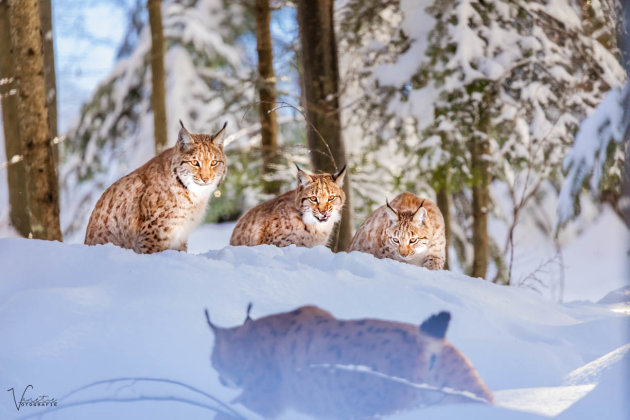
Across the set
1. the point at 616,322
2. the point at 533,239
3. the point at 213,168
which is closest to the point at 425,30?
the point at 213,168

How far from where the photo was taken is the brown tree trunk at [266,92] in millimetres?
9258

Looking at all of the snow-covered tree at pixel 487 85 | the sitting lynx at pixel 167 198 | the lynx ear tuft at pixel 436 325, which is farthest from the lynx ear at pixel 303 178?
the snow-covered tree at pixel 487 85

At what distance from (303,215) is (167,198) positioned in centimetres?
Result: 104

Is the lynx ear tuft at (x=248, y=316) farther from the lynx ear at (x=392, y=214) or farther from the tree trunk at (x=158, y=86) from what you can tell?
the tree trunk at (x=158, y=86)

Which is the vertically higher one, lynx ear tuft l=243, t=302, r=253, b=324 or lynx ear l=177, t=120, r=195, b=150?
lynx ear l=177, t=120, r=195, b=150

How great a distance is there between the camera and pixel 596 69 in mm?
7664

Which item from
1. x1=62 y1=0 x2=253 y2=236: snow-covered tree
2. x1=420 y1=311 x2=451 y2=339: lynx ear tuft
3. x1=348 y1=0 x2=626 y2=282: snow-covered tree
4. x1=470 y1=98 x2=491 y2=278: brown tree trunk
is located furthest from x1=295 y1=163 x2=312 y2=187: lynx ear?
x1=62 y1=0 x2=253 y2=236: snow-covered tree

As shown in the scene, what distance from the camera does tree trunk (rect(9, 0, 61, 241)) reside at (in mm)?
6664

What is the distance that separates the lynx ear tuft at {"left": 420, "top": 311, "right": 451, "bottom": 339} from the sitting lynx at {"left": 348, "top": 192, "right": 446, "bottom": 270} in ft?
3.59

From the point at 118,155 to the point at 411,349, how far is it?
10.1 m

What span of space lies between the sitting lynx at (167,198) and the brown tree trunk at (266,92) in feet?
12.9

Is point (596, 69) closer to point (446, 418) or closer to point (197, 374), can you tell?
point (446, 418)

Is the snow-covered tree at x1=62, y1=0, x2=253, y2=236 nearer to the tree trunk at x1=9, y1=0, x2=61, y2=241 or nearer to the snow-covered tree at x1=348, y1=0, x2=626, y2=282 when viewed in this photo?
the snow-covered tree at x1=348, y1=0, x2=626, y2=282
